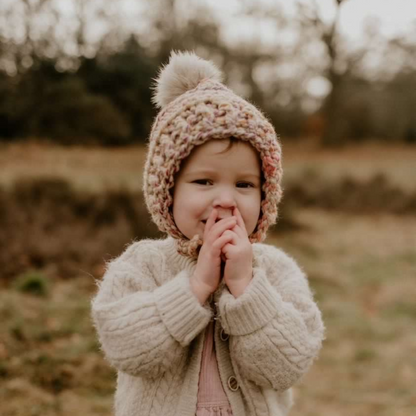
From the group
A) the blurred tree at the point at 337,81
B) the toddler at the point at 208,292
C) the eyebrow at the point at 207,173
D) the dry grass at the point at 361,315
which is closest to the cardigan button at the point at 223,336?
the toddler at the point at 208,292

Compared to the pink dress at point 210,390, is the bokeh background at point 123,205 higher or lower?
higher

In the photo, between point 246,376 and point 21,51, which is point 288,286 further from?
point 21,51

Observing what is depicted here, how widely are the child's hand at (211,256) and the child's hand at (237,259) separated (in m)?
0.02

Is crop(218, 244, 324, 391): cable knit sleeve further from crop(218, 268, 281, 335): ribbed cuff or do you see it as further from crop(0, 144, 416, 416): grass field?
crop(0, 144, 416, 416): grass field

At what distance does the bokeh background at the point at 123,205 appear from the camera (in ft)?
13.3

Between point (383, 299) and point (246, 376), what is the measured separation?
4994 millimetres

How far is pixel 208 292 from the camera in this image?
1571mm

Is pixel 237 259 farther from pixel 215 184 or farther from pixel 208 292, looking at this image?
pixel 215 184

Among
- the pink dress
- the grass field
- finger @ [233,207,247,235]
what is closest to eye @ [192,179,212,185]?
finger @ [233,207,247,235]

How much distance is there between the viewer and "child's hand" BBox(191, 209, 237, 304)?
1545 mm

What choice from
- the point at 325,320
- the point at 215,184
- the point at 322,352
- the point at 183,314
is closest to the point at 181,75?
the point at 215,184

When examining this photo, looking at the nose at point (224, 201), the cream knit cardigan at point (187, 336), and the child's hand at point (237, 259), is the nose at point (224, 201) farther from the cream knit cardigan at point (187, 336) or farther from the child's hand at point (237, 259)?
the cream knit cardigan at point (187, 336)

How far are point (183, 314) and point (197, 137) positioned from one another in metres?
0.53

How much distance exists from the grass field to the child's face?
2.38m
